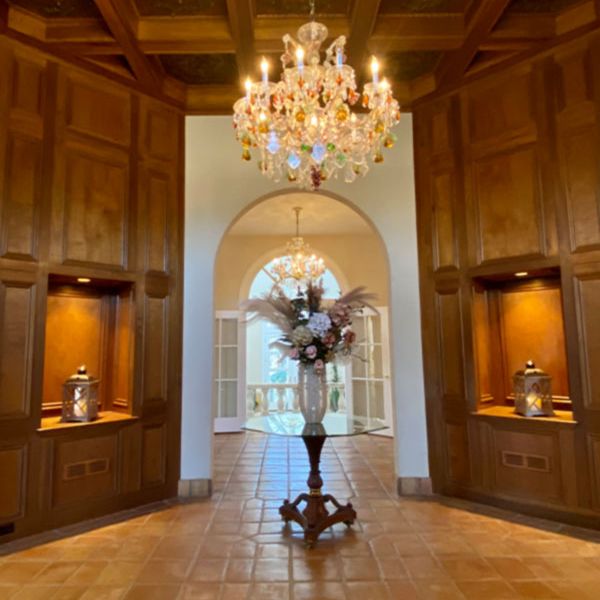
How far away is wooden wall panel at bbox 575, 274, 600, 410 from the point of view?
3262 mm

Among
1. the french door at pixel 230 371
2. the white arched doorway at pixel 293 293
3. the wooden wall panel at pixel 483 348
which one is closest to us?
the wooden wall panel at pixel 483 348

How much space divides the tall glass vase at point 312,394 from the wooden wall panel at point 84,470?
1.68 meters

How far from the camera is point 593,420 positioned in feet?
10.6

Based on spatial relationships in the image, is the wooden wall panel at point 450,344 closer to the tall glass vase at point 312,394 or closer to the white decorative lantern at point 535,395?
the white decorative lantern at point 535,395

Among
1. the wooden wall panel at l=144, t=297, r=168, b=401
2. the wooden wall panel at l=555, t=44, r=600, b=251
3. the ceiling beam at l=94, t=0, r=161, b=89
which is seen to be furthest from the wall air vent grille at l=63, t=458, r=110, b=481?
the wooden wall panel at l=555, t=44, r=600, b=251

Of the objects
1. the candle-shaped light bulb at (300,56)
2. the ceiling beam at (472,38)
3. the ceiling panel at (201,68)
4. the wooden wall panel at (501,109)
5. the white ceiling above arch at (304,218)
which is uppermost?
the ceiling panel at (201,68)

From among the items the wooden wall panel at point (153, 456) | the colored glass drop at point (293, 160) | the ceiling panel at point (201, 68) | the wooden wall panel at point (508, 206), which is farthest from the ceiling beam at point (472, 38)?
the wooden wall panel at point (153, 456)

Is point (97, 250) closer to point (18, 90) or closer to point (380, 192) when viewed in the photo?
point (18, 90)

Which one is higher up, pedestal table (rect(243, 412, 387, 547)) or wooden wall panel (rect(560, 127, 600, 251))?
wooden wall panel (rect(560, 127, 600, 251))

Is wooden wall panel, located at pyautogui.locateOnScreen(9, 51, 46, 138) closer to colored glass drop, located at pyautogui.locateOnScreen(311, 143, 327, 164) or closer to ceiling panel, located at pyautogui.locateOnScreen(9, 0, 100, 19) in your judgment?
ceiling panel, located at pyautogui.locateOnScreen(9, 0, 100, 19)

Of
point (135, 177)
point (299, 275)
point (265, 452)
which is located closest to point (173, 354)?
point (135, 177)

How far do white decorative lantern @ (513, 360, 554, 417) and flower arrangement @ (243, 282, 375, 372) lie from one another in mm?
1546

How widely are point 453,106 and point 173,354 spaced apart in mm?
3446

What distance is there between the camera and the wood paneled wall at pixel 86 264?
326 cm
